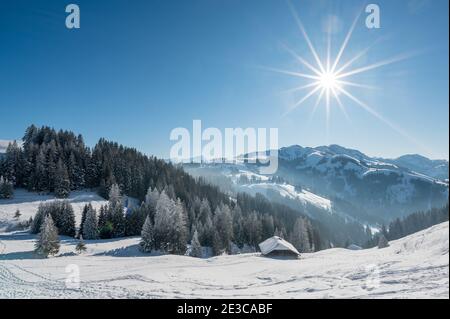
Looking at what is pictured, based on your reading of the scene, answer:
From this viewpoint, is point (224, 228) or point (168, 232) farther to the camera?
point (224, 228)

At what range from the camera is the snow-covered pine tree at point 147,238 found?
156ft

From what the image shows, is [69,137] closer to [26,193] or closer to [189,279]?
[26,193]

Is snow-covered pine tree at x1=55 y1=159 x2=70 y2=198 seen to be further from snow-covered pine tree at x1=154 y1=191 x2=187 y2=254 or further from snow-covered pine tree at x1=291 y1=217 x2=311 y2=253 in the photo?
snow-covered pine tree at x1=291 y1=217 x2=311 y2=253

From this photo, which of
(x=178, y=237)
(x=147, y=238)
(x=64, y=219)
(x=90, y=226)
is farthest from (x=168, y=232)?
(x=64, y=219)

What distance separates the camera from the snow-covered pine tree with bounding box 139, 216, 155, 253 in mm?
47594

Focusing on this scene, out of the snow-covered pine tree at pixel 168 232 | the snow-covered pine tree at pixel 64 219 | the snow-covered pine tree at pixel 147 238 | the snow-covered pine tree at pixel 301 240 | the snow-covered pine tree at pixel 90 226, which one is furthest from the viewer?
the snow-covered pine tree at pixel 301 240

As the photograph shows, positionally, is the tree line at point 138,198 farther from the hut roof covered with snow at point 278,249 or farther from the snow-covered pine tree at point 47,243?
the snow-covered pine tree at point 47,243

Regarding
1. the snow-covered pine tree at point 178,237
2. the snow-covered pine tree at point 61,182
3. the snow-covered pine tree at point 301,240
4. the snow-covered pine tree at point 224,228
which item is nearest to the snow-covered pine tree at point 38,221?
the snow-covered pine tree at point 61,182

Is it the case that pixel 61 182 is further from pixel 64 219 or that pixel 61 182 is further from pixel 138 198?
pixel 64 219

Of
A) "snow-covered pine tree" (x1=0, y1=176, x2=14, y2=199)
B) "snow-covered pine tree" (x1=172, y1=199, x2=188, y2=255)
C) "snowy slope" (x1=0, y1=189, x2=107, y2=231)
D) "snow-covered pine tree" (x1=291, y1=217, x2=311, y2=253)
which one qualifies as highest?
"snow-covered pine tree" (x1=0, y1=176, x2=14, y2=199)

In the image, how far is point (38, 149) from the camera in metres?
90.9

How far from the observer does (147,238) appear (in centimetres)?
4788

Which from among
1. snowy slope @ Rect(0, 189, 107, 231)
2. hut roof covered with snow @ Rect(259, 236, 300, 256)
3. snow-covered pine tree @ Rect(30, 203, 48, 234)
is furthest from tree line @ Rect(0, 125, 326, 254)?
hut roof covered with snow @ Rect(259, 236, 300, 256)
